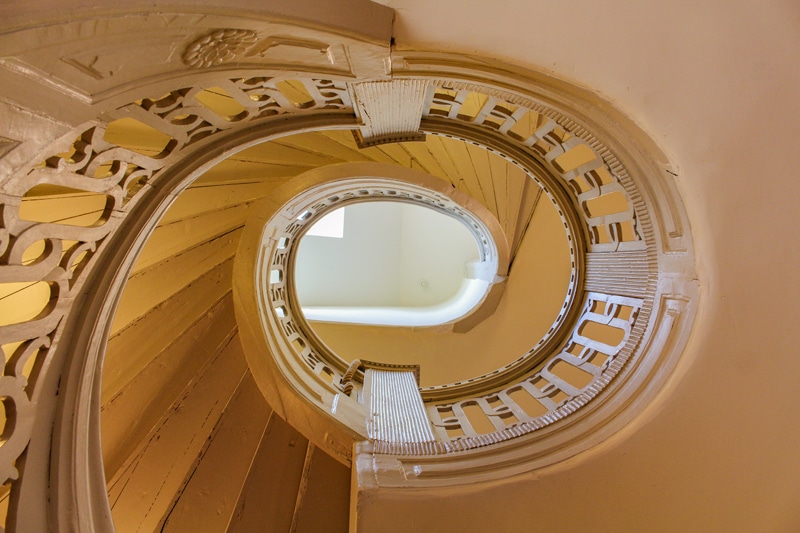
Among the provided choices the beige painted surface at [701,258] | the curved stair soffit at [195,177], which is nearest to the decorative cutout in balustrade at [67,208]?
the curved stair soffit at [195,177]

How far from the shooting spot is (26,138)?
0.97 meters

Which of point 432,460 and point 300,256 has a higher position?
point 300,256

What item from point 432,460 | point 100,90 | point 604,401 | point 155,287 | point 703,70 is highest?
point 703,70

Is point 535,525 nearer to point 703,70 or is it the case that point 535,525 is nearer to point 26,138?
point 703,70

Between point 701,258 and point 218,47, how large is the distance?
2050 millimetres

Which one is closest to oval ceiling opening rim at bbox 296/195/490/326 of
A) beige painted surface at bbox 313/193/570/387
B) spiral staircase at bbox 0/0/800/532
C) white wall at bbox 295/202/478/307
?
white wall at bbox 295/202/478/307

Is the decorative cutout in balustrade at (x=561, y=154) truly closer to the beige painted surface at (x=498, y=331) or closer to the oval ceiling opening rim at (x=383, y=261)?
the beige painted surface at (x=498, y=331)

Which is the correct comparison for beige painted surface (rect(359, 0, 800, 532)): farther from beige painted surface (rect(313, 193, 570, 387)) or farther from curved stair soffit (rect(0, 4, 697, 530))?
beige painted surface (rect(313, 193, 570, 387))

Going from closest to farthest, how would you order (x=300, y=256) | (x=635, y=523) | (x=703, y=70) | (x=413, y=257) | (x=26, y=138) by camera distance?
(x=26, y=138), (x=703, y=70), (x=635, y=523), (x=300, y=256), (x=413, y=257)

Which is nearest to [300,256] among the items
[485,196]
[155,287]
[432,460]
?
[485,196]

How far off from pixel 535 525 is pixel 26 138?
250 centimetres

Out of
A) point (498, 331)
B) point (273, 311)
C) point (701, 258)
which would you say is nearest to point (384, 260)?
point (498, 331)

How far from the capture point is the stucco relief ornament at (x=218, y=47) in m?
1.23

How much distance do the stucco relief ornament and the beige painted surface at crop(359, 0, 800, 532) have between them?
0.53 metres
